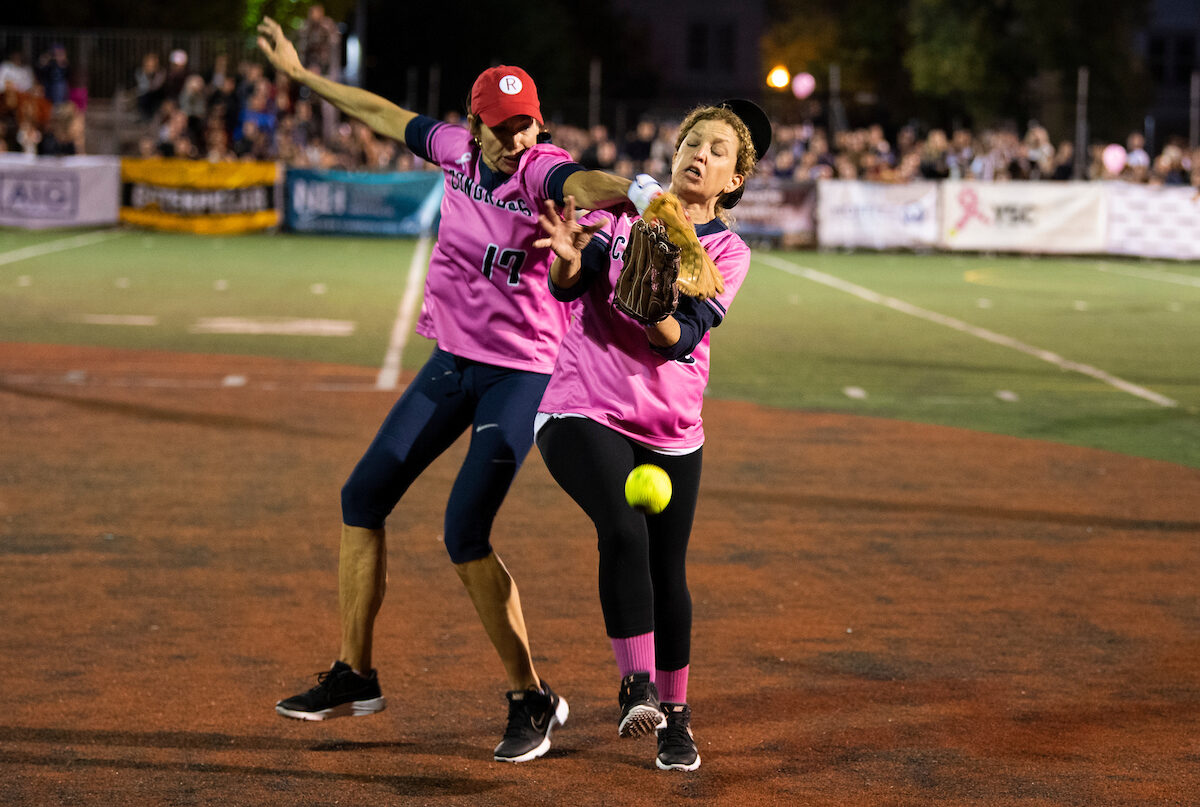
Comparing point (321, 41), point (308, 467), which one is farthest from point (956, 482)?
point (321, 41)

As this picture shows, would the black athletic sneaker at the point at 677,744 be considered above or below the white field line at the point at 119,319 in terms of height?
below

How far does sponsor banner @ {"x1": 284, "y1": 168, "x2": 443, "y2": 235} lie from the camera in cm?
3108

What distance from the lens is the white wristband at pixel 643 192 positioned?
461cm

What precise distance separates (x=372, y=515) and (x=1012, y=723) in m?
2.31

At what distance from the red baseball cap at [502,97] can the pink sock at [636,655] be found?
5.71 ft

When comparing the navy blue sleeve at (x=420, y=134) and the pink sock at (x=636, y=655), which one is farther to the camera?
the navy blue sleeve at (x=420, y=134)

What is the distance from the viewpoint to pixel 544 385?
5.46m

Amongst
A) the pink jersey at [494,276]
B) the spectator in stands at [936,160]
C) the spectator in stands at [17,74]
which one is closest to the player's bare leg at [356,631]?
the pink jersey at [494,276]

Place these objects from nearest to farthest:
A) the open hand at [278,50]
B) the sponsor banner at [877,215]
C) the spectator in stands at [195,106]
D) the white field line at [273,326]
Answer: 1. the open hand at [278,50]
2. the white field line at [273,326]
3. the sponsor banner at [877,215]
4. the spectator in stands at [195,106]

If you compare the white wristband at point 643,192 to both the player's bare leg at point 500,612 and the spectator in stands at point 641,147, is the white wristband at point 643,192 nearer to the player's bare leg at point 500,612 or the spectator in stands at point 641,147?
the player's bare leg at point 500,612

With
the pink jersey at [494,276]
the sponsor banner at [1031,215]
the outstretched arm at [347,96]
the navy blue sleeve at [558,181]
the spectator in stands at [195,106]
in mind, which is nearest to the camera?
the navy blue sleeve at [558,181]

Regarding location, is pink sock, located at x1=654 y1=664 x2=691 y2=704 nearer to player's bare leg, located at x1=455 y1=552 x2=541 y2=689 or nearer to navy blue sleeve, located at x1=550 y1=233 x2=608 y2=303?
player's bare leg, located at x1=455 y1=552 x2=541 y2=689

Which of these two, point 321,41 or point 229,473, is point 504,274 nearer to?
point 229,473

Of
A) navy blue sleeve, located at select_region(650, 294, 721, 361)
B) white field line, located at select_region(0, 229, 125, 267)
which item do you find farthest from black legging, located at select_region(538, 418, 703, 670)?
white field line, located at select_region(0, 229, 125, 267)
